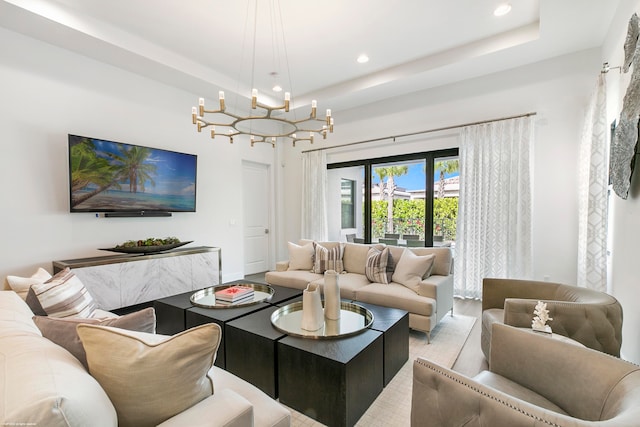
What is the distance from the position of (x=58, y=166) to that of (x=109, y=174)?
49 cm

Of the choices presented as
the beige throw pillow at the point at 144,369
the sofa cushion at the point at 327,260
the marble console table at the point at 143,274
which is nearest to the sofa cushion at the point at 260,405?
the beige throw pillow at the point at 144,369

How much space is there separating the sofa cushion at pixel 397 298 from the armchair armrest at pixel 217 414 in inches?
87.8

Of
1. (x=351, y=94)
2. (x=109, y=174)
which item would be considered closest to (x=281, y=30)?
(x=351, y=94)

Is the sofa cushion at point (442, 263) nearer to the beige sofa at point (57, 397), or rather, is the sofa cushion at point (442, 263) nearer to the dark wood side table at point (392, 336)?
the dark wood side table at point (392, 336)

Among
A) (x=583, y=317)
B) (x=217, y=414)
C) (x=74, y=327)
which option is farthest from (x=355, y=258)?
(x=74, y=327)

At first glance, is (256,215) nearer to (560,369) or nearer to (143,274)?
(143,274)

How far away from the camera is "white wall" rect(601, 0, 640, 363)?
204 centimetres

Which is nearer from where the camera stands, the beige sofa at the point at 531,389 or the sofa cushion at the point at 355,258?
the beige sofa at the point at 531,389

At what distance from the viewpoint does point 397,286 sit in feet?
10.9

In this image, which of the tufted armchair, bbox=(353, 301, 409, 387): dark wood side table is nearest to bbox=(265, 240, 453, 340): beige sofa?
bbox=(353, 301, 409, 387): dark wood side table

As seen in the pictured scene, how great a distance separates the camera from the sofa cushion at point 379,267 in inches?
Answer: 138

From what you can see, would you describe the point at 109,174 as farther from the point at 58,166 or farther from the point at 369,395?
the point at 369,395

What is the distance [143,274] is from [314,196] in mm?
3257

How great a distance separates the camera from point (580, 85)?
11.8 ft
